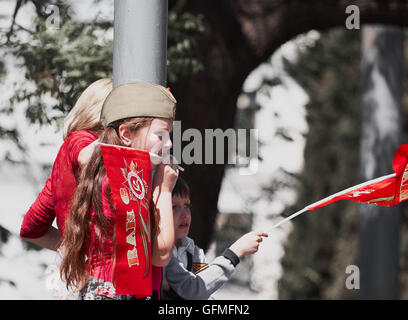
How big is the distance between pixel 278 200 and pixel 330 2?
3.20 meters

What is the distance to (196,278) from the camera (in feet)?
9.54

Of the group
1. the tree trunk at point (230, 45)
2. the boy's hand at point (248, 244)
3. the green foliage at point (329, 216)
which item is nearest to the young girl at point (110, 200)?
the boy's hand at point (248, 244)

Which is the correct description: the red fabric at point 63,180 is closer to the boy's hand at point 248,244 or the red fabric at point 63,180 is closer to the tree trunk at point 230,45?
the boy's hand at point 248,244

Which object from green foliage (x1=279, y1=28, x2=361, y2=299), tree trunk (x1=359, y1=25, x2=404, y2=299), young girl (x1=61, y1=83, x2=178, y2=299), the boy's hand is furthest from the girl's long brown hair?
green foliage (x1=279, y1=28, x2=361, y2=299)

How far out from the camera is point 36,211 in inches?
115

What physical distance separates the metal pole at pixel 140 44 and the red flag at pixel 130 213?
0.30 metres

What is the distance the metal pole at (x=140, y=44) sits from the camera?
9.05 feet

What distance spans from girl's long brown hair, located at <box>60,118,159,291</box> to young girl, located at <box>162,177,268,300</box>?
13.0 inches

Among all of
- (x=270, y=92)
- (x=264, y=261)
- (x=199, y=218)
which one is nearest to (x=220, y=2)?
(x=199, y=218)

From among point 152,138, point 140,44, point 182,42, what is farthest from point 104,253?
point 182,42

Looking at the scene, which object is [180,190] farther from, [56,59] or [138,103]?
[56,59]

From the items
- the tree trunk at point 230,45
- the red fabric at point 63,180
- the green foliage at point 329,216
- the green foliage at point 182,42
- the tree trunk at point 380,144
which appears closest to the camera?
the red fabric at point 63,180

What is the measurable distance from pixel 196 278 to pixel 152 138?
561mm
